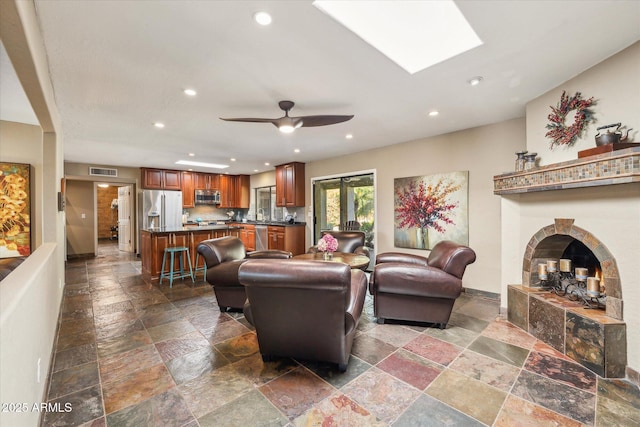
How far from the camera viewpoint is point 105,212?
10.6 metres

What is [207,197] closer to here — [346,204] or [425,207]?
[346,204]

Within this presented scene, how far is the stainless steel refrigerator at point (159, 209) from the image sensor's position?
22.5 feet

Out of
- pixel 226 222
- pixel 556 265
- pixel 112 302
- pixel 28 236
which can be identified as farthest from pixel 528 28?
pixel 226 222

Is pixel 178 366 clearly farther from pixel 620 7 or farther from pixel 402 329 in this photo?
pixel 620 7

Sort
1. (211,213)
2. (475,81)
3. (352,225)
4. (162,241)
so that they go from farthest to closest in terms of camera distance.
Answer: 1. (211,213)
2. (352,225)
3. (162,241)
4. (475,81)

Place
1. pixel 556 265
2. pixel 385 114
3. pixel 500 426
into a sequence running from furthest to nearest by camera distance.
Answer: pixel 385 114 → pixel 556 265 → pixel 500 426

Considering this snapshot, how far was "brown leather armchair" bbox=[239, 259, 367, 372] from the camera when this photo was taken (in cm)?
176

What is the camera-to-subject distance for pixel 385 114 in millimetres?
3418

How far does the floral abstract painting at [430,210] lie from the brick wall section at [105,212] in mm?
11326

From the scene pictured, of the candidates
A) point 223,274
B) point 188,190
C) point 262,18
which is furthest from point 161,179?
point 262,18

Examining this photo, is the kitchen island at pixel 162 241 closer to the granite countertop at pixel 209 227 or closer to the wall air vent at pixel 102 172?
the granite countertop at pixel 209 227

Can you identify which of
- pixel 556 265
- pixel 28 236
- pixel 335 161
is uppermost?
pixel 335 161

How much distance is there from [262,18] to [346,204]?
440 cm

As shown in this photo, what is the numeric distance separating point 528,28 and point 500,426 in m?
2.55
